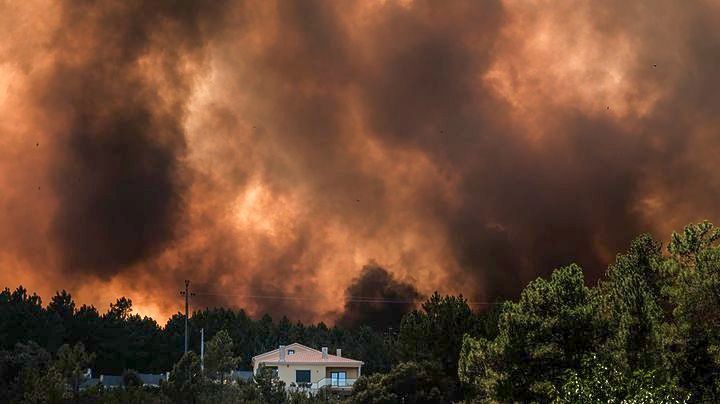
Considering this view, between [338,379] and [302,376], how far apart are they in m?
5.60

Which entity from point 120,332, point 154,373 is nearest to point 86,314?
point 120,332

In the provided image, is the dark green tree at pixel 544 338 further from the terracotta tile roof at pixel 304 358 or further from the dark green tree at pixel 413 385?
the terracotta tile roof at pixel 304 358

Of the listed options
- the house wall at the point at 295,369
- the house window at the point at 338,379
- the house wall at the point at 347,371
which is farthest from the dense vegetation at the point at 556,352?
the house wall at the point at 347,371

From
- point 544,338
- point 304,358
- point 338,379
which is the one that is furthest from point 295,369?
point 544,338

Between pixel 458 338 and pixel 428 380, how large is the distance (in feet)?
15.5

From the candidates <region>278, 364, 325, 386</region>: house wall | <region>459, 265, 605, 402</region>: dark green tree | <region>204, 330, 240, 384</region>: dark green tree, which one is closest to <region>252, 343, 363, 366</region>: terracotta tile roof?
<region>278, 364, 325, 386</region>: house wall

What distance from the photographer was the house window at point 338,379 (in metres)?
121

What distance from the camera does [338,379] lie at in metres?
122

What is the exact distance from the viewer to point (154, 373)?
147625mm

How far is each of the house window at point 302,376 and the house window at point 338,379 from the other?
3.41 m

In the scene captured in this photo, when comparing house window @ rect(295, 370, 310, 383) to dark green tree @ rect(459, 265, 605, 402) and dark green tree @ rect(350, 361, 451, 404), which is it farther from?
dark green tree @ rect(459, 265, 605, 402)

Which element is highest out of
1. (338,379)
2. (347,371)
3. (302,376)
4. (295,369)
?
(295,369)

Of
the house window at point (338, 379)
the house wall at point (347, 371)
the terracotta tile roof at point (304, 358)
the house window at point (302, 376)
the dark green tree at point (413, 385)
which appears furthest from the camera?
the terracotta tile roof at point (304, 358)

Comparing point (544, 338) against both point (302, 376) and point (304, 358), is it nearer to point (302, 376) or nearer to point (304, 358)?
point (302, 376)
